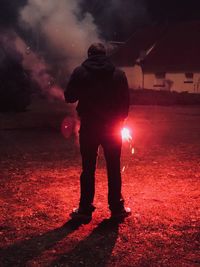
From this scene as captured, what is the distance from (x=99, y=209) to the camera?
6379 millimetres

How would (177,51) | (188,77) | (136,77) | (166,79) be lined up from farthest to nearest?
(136,77), (177,51), (166,79), (188,77)

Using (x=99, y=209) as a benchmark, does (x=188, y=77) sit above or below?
above

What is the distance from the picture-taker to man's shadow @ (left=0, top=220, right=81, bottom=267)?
15.4ft

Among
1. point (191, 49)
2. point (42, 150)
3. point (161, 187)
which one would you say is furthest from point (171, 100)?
point (161, 187)

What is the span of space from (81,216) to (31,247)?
2.99ft

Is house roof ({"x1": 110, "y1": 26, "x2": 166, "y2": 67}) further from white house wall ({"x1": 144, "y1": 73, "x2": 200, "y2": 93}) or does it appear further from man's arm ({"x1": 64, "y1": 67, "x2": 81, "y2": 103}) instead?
man's arm ({"x1": 64, "y1": 67, "x2": 81, "y2": 103})

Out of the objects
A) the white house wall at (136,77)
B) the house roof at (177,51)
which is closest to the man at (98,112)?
the house roof at (177,51)

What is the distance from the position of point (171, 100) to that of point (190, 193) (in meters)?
21.3

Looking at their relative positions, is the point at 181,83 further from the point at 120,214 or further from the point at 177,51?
the point at 120,214

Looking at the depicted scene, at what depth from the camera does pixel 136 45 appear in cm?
4581

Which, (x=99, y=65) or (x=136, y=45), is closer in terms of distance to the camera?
(x=99, y=65)

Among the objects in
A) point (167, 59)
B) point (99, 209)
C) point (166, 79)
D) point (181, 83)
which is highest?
→ point (167, 59)

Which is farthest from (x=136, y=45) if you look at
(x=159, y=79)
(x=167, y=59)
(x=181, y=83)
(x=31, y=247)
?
(x=31, y=247)

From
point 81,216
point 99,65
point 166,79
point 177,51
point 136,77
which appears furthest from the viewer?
point 136,77
